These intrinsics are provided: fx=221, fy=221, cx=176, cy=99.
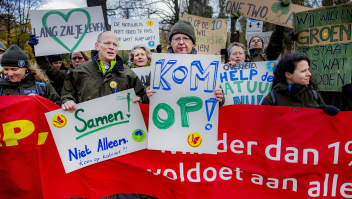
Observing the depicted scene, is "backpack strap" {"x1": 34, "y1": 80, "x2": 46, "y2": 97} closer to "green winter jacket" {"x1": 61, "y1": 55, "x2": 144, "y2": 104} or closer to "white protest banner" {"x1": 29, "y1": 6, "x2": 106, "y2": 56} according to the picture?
"green winter jacket" {"x1": 61, "y1": 55, "x2": 144, "y2": 104}

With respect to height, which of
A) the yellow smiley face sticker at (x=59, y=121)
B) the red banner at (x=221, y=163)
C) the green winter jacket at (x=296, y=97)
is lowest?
the red banner at (x=221, y=163)

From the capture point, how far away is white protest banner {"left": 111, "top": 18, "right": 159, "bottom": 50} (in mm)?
5168

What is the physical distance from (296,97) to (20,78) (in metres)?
3.03

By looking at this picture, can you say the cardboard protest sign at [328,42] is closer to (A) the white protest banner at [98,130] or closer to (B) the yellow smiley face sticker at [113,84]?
(A) the white protest banner at [98,130]

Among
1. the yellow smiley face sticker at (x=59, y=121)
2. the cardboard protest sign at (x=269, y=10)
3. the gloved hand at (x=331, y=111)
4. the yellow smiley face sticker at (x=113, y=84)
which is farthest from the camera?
the cardboard protest sign at (x=269, y=10)

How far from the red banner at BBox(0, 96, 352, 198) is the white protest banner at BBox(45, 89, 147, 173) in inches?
4.2

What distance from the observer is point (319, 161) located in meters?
1.96

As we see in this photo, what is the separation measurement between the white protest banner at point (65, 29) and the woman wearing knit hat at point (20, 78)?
0.73 m

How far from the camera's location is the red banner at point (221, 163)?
1966 mm

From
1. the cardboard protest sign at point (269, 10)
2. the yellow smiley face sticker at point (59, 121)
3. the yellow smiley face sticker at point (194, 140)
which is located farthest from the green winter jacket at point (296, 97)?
the yellow smiley face sticker at point (59, 121)

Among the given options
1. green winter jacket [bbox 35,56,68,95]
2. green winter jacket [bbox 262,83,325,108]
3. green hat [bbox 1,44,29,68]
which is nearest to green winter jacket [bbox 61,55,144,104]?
green hat [bbox 1,44,29,68]

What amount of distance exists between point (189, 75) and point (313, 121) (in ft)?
3.89

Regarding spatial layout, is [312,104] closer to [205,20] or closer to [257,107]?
[257,107]

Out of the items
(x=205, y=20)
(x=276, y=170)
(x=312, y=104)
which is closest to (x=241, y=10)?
(x=205, y=20)
